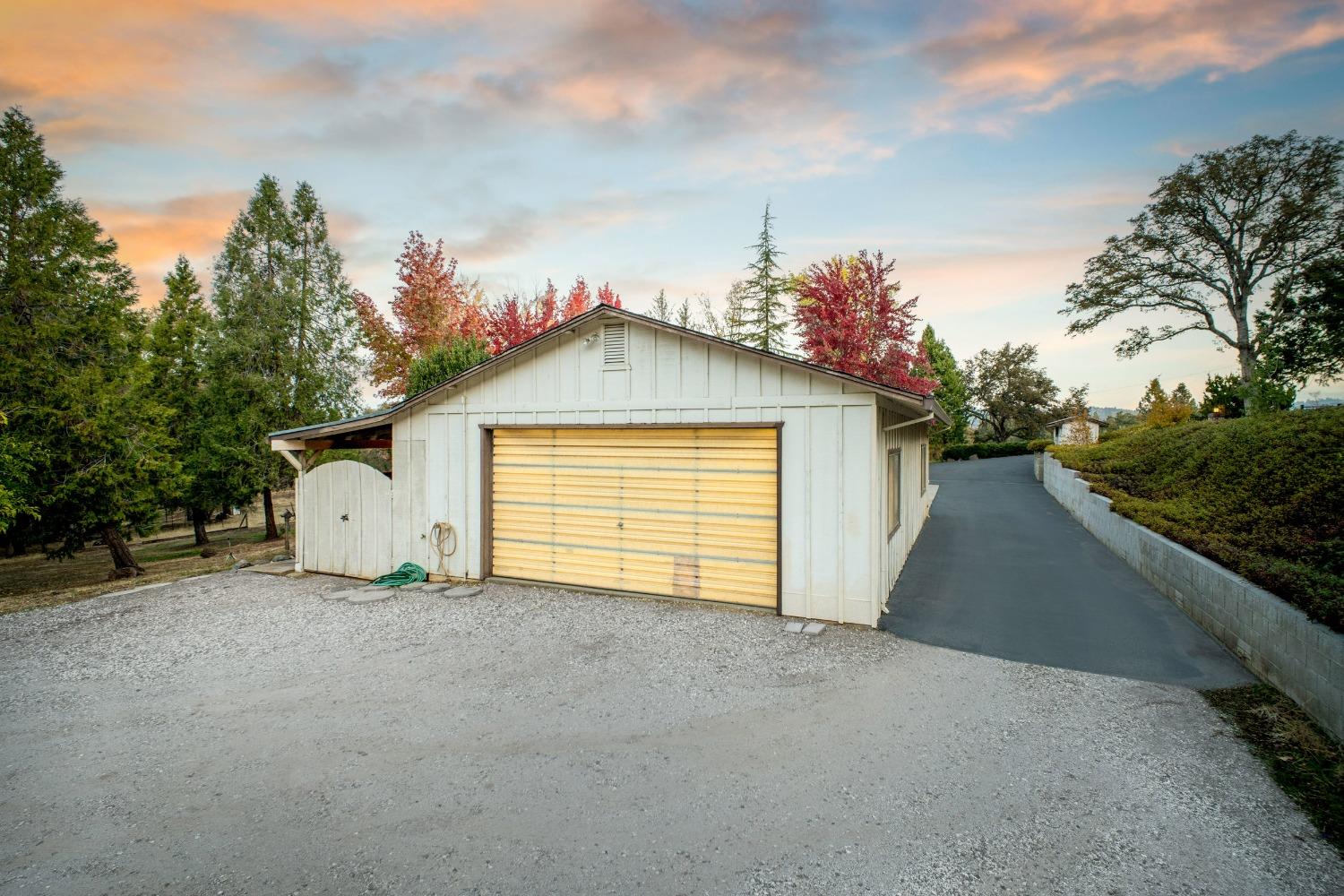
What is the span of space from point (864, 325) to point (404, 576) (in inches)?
728

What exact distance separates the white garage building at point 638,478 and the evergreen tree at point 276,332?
11.0m

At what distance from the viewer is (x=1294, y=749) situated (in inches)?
162

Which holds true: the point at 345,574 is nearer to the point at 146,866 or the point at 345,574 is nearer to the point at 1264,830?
the point at 146,866

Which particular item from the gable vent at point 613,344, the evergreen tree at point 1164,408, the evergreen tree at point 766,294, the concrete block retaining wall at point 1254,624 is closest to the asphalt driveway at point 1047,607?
the concrete block retaining wall at point 1254,624

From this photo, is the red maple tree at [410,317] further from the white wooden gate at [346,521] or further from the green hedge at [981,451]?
the green hedge at [981,451]

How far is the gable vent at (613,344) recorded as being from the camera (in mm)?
8328

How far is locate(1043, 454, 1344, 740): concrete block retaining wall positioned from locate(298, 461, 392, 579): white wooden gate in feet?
37.6

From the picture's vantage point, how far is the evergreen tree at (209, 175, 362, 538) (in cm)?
1894

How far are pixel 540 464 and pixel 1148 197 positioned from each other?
31921mm

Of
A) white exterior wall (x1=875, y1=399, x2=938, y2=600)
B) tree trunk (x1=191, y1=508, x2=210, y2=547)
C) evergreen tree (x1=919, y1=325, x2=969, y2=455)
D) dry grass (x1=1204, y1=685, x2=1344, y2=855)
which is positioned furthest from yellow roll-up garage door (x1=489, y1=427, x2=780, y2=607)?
evergreen tree (x1=919, y1=325, x2=969, y2=455)

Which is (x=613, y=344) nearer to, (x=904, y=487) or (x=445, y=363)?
(x=904, y=487)

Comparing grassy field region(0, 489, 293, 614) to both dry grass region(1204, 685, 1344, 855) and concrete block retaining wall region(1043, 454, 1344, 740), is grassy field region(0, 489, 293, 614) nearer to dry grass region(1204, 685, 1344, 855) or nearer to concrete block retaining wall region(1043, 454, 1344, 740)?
dry grass region(1204, 685, 1344, 855)

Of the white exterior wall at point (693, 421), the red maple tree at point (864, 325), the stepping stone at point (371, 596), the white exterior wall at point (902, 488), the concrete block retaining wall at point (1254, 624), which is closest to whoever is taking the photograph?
the concrete block retaining wall at point (1254, 624)

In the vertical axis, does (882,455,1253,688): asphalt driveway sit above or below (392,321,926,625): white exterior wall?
below
